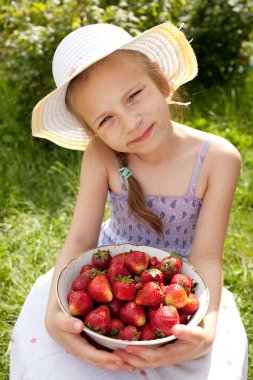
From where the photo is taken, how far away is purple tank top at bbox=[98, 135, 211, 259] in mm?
1855

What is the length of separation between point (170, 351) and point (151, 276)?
0.20 meters

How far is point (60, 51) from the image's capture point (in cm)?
164

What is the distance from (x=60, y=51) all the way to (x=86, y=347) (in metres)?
0.93

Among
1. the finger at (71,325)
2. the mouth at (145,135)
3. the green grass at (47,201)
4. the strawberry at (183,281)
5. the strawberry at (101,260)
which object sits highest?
the mouth at (145,135)

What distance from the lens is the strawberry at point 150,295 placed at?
132 centimetres

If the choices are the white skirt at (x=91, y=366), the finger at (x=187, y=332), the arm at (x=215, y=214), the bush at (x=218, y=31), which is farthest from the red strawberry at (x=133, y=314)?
the bush at (x=218, y=31)

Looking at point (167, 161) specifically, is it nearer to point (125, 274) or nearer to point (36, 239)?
point (125, 274)

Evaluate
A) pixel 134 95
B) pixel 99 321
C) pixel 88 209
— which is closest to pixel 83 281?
pixel 99 321

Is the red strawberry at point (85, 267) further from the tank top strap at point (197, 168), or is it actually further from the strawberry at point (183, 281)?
the tank top strap at point (197, 168)

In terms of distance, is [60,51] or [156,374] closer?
[156,374]

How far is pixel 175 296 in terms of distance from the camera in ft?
4.32

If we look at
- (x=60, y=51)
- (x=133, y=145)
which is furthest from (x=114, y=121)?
(x=60, y=51)

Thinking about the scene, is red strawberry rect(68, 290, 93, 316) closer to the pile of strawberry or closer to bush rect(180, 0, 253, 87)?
the pile of strawberry

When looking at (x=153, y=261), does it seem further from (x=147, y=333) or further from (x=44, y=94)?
(x=44, y=94)
